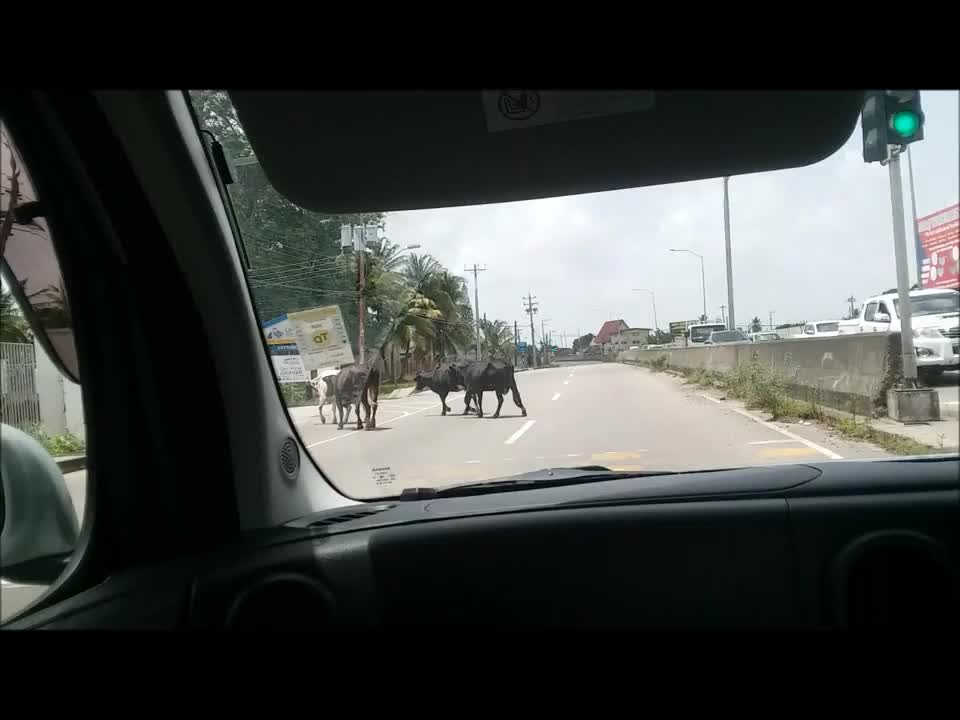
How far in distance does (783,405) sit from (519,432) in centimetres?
134

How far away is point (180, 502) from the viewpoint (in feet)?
8.31

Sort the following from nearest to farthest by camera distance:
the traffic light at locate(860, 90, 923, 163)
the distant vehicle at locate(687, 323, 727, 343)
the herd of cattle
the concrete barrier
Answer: the traffic light at locate(860, 90, 923, 163), the concrete barrier, the herd of cattle, the distant vehicle at locate(687, 323, 727, 343)

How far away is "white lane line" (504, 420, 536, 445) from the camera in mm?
3609

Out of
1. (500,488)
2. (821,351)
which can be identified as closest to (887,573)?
(821,351)

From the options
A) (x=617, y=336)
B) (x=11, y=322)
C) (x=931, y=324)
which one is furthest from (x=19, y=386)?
(x=931, y=324)

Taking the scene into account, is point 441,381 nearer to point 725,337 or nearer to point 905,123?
point 725,337

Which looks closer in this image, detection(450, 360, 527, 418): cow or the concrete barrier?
the concrete barrier

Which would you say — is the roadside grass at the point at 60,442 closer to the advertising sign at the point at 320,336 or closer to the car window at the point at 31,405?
the car window at the point at 31,405

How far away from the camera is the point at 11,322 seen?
221 cm

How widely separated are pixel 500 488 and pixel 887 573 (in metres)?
1.49

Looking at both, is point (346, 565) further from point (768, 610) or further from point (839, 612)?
point (839, 612)

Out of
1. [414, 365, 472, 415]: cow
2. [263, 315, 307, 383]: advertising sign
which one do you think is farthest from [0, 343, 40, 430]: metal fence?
[414, 365, 472, 415]: cow

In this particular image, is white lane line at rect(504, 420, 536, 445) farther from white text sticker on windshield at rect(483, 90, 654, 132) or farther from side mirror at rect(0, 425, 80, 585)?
side mirror at rect(0, 425, 80, 585)

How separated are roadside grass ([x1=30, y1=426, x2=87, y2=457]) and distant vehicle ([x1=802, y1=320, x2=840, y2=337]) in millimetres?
3087
